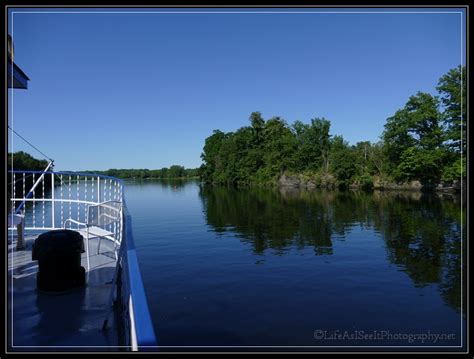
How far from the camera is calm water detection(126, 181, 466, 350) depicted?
768 cm

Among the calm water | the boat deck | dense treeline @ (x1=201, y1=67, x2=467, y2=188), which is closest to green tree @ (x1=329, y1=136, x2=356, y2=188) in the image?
dense treeline @ (x1=201, y1=67, x2=467, y2=188)

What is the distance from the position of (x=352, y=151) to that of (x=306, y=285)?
59.4m

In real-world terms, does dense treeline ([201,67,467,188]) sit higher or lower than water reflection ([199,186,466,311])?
higher

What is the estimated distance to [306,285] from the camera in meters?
10.7

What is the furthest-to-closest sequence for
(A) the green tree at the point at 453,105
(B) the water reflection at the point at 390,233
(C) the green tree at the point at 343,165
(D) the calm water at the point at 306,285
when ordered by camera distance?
1. (C) the green tree at the point at 343,165
2. (A) the green tree at the point at 453,105
3. (B) the water reflection at the point at 390,233
4. (D) the calm water at the point at 306,285

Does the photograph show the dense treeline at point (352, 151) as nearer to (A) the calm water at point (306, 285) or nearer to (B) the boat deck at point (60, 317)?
(A) the calm water at point (306, 285)

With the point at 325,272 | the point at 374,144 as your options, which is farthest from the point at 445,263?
the point at 374,144

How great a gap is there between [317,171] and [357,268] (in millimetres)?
60673

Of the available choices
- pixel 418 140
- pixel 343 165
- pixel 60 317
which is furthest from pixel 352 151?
pixel 60 317

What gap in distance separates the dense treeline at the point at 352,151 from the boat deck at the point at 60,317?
74.8 feet

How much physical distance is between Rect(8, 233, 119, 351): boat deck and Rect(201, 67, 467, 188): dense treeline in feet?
74.8

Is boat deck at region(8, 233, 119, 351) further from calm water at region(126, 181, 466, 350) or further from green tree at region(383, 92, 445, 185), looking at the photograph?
green tree at region(383, 92, 445, 185)

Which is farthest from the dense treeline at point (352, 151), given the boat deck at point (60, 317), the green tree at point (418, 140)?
the boat deck at point (60, 317)

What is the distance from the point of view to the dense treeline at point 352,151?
47062mm
